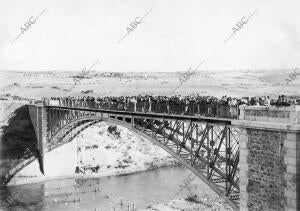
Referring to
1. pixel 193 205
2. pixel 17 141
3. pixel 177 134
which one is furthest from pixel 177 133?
pixel 17 141

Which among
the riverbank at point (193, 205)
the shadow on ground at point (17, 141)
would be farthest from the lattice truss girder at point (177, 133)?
the shadow on ground at point (17, 141)

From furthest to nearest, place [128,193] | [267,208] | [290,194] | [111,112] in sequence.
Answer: [128,193], [111,112], [267,208], [290,194]

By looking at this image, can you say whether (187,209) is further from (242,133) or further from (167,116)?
(242,133)

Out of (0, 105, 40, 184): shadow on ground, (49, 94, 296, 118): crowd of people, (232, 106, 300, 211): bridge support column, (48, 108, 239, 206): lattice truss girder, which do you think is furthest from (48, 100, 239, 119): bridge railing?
(0, 105, 40, 184): shadow on ground

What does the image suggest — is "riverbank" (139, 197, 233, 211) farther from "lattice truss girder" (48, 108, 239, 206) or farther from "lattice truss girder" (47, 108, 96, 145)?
"lattice truss girder" (47, 108, 96, 145)

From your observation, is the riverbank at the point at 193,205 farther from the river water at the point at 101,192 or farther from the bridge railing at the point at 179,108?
the bridge railing at the point at 179,108

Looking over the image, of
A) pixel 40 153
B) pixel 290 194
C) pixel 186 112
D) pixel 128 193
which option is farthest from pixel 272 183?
pixel 40 153
